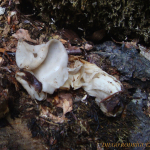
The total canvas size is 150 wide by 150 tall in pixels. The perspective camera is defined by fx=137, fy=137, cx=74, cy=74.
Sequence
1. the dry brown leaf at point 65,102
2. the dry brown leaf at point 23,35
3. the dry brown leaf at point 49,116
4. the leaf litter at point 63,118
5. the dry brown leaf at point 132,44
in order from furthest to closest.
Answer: the dry brown leaf at point 132,44 → the dry brown leaf at point 23,35 → the dry brown leaf at point 65,102 → the dry brown leaf at point 49,116 → the leaf litter at point 63,118

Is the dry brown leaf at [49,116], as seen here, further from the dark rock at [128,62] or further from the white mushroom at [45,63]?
the dark rock at [128,62]

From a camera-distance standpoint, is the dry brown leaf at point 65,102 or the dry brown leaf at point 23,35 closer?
A: the dry brown leaf at point 65,102

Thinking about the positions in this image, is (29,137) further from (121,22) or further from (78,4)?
(121,22)

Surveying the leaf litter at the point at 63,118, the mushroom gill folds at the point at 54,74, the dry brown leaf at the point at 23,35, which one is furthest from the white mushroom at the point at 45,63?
the dry brown leaf at the point at 23,35

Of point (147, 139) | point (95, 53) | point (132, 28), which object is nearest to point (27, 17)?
point (95, 53)

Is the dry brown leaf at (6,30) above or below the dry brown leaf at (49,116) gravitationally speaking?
above

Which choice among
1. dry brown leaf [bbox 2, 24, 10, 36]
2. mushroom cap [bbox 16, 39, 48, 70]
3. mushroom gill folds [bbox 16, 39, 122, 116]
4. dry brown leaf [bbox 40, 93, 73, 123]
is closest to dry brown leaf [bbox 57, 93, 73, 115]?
dry brown leaf [bbox 40, 93, 73, 123]
